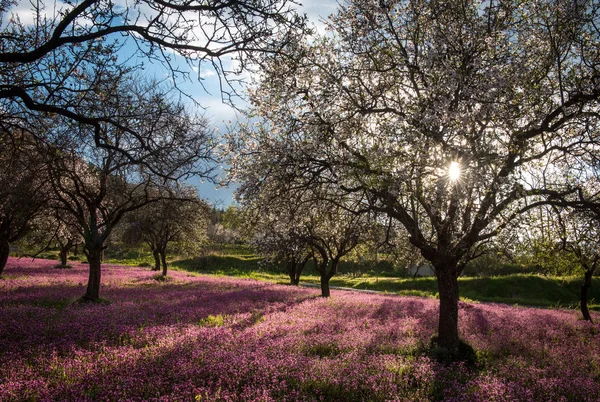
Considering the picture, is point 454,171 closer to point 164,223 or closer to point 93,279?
point 93,279

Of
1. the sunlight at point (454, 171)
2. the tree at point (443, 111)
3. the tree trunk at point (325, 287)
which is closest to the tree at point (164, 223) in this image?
the tree trunk at point (325, 287)

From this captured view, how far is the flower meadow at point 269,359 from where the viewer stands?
6.41 metres

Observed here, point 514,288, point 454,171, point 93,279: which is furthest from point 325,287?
point 514,288

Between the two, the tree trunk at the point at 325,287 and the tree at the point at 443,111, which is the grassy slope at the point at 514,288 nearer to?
the tree trunk at the point at 325,287

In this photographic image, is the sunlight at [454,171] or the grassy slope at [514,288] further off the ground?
the sunlight at [454,171]

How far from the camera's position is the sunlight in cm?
805

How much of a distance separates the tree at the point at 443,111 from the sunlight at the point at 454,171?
0.07ft

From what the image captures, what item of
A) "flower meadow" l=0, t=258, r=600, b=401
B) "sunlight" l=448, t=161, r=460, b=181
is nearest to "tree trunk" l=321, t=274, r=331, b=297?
"flower meadow" l=0, t=258, r=600, b=401

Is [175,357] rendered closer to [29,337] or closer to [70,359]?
[70,359]

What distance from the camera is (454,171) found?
813cm

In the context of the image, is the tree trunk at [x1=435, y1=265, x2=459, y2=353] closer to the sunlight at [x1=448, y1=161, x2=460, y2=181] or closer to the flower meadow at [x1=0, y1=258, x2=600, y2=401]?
the flower meadow at [x1=0, y1=258, x2=600, y2=401]

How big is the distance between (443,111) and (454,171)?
4.56 ft

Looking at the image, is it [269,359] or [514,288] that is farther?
[514,288]

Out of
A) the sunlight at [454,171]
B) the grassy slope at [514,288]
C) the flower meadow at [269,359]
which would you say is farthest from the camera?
the grassy slope at [514,288]
